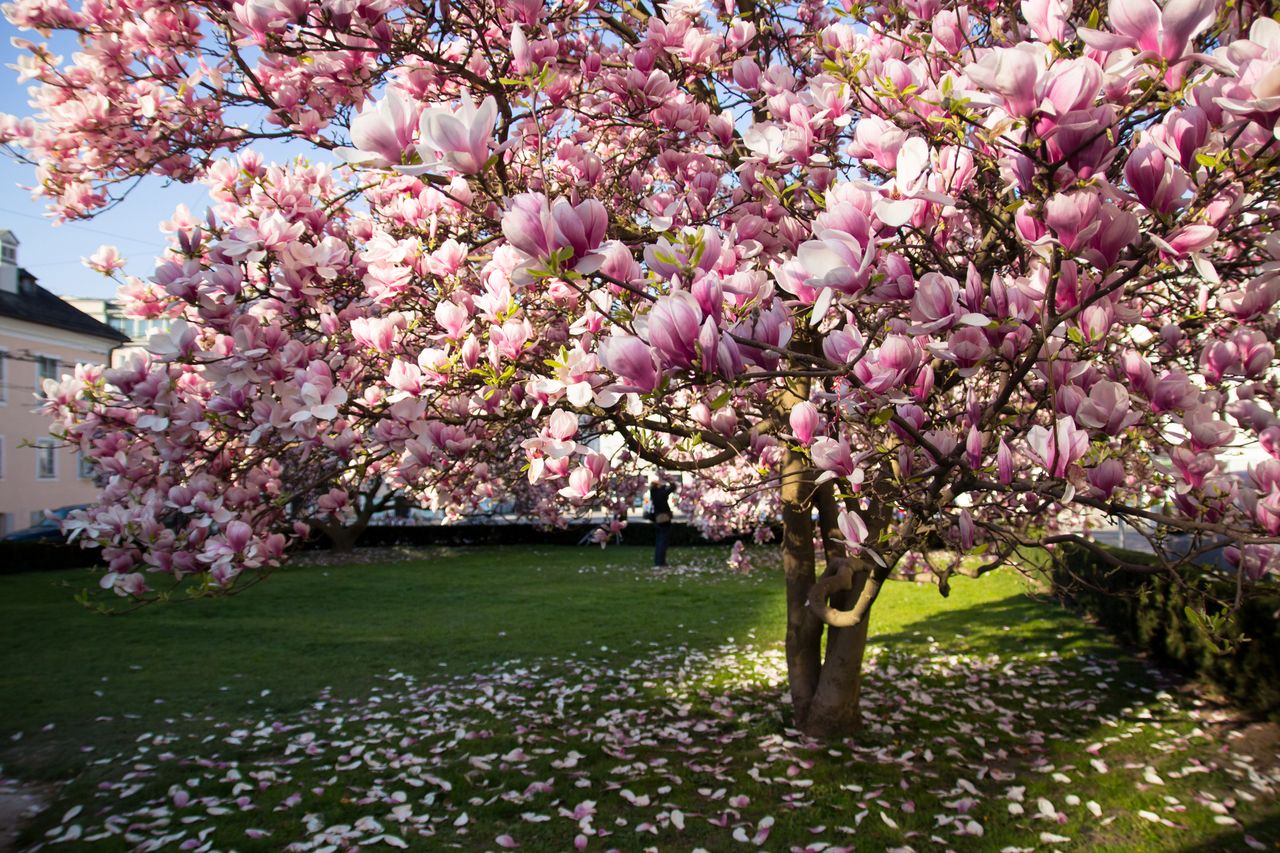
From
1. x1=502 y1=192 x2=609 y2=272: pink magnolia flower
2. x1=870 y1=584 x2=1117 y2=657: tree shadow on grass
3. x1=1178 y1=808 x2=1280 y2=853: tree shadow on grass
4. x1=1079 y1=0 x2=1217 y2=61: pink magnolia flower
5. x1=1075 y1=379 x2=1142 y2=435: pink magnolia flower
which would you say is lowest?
x1=870 y1=584 x2=1117 y2=657: tree shadow on grass

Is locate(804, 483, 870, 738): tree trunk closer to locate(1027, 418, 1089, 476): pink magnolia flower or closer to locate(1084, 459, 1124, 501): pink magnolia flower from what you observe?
locate(1084, 459, 1124, 501): pink magnolia flower

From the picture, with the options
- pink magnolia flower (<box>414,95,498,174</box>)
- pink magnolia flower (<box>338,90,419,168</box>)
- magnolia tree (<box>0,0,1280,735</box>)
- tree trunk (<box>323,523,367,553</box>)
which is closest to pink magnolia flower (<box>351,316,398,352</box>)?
magnolia tree (<box>0,0,1280,735</box>)

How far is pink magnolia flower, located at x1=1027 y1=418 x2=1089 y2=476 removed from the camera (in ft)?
6.13

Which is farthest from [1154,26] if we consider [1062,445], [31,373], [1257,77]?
[31,373]

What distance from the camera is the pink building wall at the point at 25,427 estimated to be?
2672cm

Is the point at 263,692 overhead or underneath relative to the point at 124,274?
underneath

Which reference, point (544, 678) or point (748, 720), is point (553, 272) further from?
point (544, 678)

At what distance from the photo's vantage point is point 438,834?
14.6 ft

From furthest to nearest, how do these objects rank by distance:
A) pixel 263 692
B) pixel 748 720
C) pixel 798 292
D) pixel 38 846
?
pixel 263 692 → pixel 748 720 → pixel 38 846 → pixel 798 292

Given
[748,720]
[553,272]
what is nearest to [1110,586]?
[748,720]

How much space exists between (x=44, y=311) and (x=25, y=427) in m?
4.03

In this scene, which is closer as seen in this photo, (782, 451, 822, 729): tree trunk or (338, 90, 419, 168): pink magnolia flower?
(338, 90, 419, 168): pink magnolia flower

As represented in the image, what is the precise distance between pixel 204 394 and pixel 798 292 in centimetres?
295

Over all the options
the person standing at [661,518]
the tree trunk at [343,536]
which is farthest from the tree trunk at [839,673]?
the tree trunk at [343,536]
